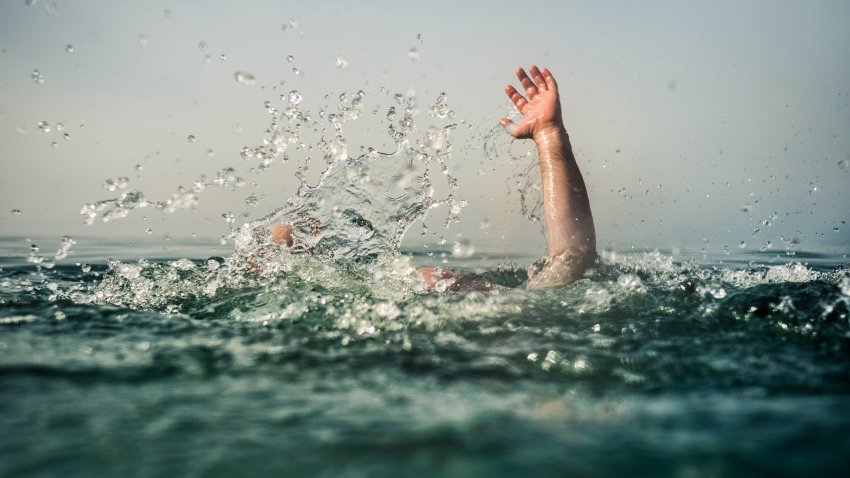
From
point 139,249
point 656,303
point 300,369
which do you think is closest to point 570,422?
point 300,369

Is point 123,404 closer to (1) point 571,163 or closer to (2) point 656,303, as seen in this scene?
(2) point 656,303

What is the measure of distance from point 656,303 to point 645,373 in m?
1.34

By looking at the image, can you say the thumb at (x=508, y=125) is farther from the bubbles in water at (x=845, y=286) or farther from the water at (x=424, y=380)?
the bubbles in water at (x=845, y=286)

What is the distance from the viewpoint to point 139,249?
9.81 m

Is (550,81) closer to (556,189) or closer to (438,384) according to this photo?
(556,189)

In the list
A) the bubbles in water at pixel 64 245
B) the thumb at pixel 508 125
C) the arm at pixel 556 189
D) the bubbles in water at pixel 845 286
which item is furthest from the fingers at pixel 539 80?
the bubbles in water at pixel 64 245

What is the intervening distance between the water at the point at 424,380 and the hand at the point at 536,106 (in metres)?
1.43

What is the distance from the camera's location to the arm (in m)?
4.39

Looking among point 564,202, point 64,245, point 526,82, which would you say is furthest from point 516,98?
point 64,245

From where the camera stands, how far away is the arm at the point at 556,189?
439 centimetres

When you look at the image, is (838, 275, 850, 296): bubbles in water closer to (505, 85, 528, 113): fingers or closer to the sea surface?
the sea surface

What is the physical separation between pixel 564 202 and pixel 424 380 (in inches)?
113

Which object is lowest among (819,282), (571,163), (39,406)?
(39,406)

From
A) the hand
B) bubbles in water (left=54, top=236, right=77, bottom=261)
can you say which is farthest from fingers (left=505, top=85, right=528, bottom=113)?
bubbles in water (left=54, top=236, right=77, bottom=261)
